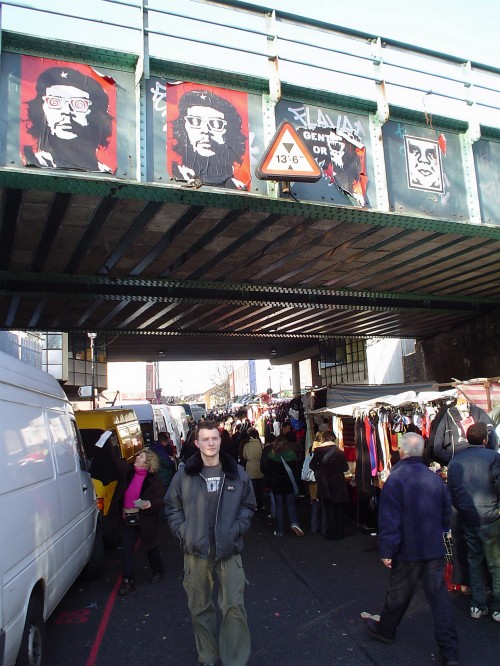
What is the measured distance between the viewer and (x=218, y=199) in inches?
295

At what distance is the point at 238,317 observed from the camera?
1592cm

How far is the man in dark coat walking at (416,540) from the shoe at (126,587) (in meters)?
3.21

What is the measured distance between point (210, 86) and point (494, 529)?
21.6 ft

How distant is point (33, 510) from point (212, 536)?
131 cm

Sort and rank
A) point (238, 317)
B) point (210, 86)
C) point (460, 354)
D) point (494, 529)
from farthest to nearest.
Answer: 1. point (460, 354)
2. point (238, 317)
3. point (210, 86)
4. point (494, 529)

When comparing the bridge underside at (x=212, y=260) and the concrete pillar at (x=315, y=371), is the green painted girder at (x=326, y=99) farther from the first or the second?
the concrete pillar at (x=315, y=371)

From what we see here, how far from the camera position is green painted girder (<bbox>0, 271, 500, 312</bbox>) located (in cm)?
1066

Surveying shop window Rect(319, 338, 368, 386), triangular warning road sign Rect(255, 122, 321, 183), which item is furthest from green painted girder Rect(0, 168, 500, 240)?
shop window Rect(319, 338, 368, 386)

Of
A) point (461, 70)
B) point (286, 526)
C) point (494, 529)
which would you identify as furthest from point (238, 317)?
point (494, 529)

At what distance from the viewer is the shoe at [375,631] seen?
440cm

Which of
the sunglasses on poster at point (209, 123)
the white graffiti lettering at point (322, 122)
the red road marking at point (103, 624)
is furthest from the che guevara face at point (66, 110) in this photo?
the red road marking at point (103, 624)

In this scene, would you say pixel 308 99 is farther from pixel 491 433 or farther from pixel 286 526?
pixel 286 526

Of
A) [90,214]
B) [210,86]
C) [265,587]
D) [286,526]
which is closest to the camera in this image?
[265,587]

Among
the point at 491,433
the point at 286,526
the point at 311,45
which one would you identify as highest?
the point at 311,45
